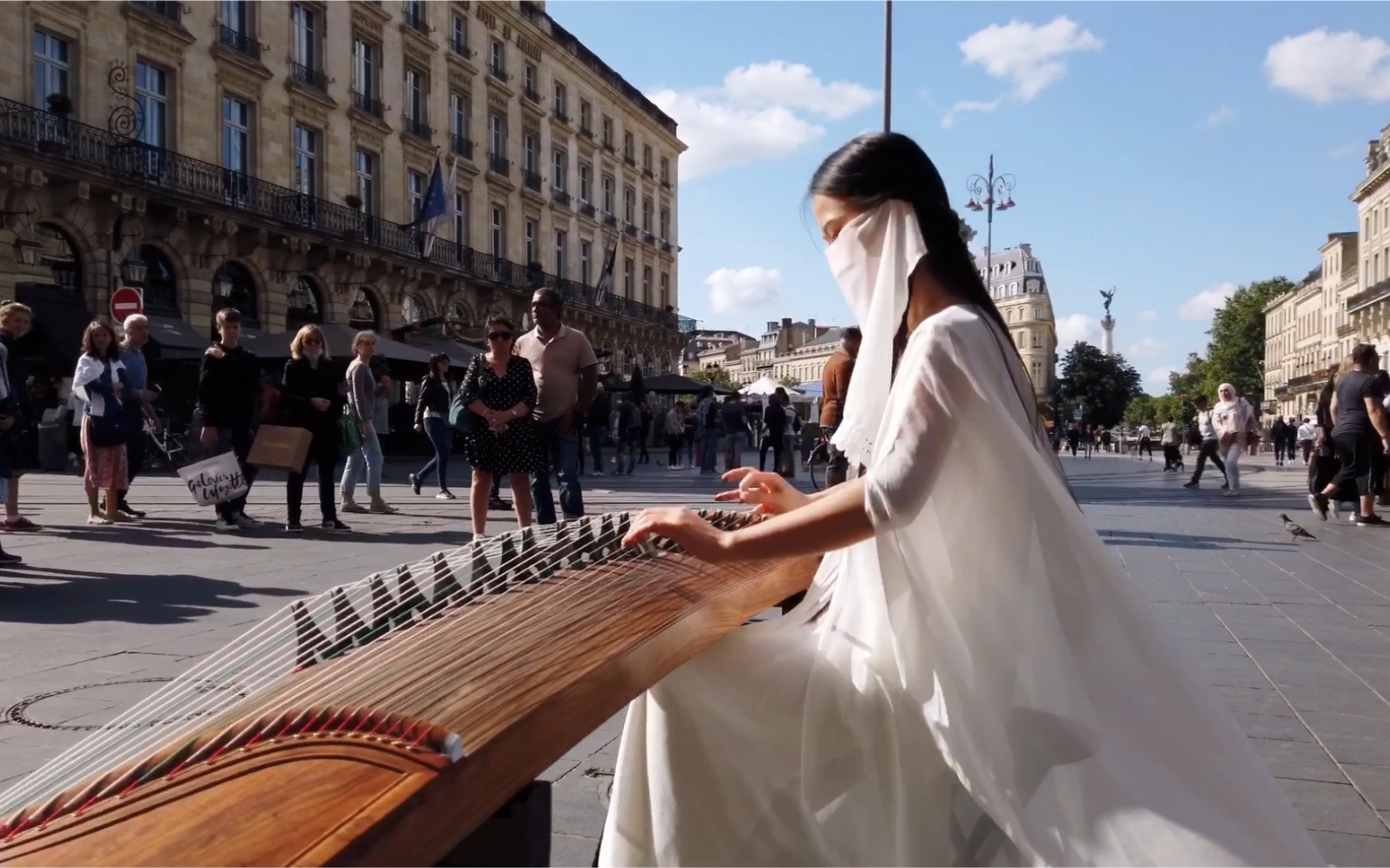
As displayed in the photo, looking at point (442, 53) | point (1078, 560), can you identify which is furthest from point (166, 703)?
point (442, 53)

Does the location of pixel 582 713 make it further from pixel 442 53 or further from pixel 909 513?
pixel 442 53

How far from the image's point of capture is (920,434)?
1.84m

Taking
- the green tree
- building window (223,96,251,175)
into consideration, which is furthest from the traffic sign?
the green tree

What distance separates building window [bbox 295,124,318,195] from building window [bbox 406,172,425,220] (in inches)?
187

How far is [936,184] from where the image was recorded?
2014 mm

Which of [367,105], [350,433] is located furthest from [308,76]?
[350,433]

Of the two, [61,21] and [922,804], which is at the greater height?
[61,21]

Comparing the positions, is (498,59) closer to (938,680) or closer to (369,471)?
(369,471)

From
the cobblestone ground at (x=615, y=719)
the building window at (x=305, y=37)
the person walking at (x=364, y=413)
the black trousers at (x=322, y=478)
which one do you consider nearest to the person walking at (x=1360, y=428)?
the cobblestone ground at (x=615, y=719)

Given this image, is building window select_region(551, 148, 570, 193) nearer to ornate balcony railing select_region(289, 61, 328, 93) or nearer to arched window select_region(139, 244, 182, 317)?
ornate balcony railing select_region(289, 61, 328, 93)

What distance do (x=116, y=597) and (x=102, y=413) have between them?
4.16 meters

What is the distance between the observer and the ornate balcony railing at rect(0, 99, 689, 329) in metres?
22.5

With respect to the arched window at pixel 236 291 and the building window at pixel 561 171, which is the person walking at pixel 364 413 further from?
the building window at pixel 561 171

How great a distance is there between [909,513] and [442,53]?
133 ft
